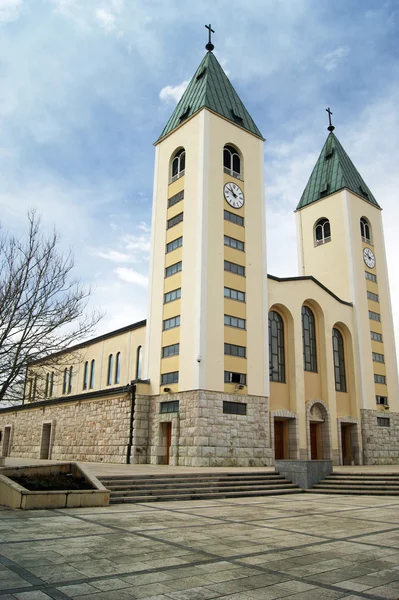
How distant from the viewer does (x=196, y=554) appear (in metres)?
6.11

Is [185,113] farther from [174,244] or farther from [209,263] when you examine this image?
[209,263]

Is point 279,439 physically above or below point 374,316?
below

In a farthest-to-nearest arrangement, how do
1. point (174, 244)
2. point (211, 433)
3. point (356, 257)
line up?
point (356, 257), point (174, 244), point (211, 433)

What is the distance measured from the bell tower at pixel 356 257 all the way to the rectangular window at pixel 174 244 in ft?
44.6

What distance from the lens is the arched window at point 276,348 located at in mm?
26859

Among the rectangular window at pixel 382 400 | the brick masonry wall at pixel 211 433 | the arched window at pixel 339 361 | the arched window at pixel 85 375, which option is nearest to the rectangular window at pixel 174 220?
the brick masonry wall at pixel 211 433

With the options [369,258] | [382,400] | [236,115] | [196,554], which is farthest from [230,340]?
[196,554]

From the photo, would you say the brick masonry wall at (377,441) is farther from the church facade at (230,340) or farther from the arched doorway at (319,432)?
the arched doorway at (319,432)

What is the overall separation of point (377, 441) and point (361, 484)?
16442mm

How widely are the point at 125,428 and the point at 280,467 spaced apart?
32.1 ft

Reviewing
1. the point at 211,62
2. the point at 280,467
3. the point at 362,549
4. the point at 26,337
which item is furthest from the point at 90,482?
the point at 211,62

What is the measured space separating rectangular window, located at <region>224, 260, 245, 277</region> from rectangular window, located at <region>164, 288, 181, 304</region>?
2694mm

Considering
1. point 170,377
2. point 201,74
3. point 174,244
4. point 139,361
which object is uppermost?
point 201,74

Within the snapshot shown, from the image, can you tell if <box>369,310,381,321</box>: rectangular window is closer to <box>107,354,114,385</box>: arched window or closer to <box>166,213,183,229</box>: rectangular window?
<box>166,213,183,229</box>: rectangular window
